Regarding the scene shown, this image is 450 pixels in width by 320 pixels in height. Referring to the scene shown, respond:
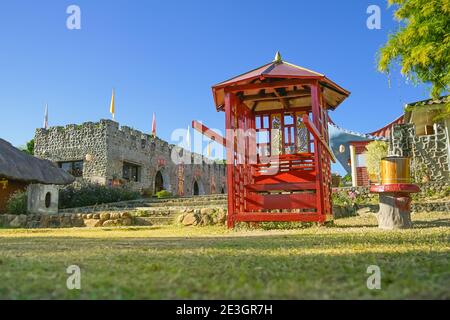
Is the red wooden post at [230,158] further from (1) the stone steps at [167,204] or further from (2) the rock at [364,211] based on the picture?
(2) the rock at [364,211]

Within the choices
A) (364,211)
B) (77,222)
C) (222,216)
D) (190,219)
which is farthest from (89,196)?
(364,211)

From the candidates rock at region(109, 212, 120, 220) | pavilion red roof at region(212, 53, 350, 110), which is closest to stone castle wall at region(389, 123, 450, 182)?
pavilion red roof at region(212, 53, 350, 110)

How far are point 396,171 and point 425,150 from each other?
25.7ft

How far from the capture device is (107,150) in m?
18.6

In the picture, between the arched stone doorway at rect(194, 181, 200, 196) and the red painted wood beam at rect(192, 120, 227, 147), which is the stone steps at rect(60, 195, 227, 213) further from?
the arched stone doorway at rect(194, 181, 200, 196)

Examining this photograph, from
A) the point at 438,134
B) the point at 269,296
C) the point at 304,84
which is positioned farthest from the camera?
the point at 438,134

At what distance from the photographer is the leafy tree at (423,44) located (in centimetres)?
715

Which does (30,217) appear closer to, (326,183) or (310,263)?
(326,183)

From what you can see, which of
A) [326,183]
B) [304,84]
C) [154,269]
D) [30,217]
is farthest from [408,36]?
[30,217]

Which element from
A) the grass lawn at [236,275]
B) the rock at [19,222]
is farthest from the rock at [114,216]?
the grass lawn at [236,275]

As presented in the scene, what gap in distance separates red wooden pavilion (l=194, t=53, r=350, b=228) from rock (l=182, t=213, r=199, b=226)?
5.59 ft

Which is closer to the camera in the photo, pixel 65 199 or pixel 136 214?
pixel 136 214

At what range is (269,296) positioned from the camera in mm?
1540
